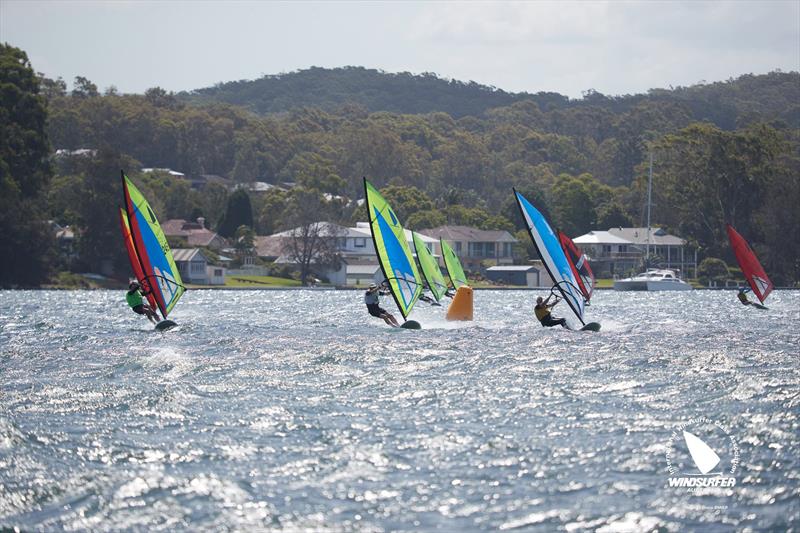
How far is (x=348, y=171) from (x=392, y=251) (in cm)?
11623

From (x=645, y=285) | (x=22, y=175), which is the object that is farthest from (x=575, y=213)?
(x=22, y=175)

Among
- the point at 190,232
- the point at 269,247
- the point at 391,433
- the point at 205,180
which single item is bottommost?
the point at 391,433

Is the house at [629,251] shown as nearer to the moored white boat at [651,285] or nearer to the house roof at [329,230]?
the moored white boat at [651,285]

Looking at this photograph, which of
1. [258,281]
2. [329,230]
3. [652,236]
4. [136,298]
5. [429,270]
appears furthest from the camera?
[652,236]

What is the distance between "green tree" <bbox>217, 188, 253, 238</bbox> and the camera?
98.4 meters

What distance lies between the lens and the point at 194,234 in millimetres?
90500

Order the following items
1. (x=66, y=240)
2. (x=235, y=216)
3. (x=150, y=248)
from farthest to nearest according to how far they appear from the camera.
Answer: (x=235, y=216) → (x=66, y=240) → (x=150, y=248)

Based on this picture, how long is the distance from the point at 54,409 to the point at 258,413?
9.34 feet

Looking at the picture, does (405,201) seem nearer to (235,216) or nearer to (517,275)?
(235,216)

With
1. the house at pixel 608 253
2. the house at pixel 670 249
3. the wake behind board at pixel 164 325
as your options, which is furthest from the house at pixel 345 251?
the wake behind board at pixel 164 325

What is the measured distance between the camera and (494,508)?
34.6 feet

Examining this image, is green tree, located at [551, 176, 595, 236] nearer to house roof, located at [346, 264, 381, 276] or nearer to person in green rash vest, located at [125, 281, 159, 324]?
house roof, located at [346, 264, 381, 276]

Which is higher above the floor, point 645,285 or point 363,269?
point 363,269

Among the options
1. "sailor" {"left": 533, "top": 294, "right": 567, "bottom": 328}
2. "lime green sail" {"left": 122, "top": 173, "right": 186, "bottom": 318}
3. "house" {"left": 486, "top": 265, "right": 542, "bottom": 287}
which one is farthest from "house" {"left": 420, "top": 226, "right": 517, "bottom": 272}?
"lime green sail" {"left": 122, "top": 173, "right": 186, "bottom": 318}
